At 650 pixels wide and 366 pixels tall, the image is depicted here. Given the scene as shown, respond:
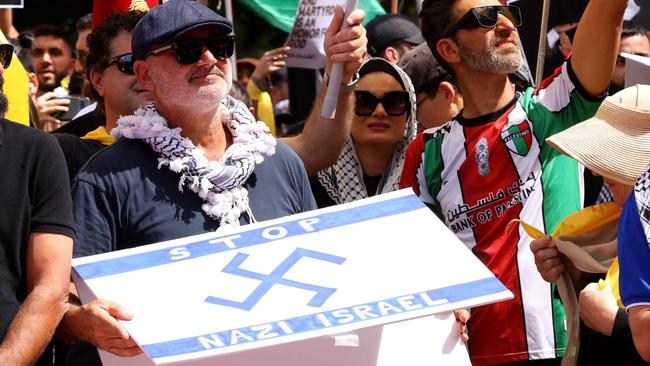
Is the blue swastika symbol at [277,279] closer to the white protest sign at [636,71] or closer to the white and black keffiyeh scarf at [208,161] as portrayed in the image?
the white and black keffiyeh scarf at [208,161]

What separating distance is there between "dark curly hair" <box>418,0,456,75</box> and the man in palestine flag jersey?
126 millimetres

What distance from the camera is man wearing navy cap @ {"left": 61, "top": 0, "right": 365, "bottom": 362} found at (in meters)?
3.75

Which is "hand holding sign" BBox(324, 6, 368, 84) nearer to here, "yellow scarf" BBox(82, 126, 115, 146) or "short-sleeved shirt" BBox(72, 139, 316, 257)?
"short-sleeved shirt" BBox(72, 139, 316, 257)

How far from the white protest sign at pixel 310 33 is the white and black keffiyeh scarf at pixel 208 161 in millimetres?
3730

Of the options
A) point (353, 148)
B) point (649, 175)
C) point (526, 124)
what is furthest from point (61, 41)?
point (649, 175)

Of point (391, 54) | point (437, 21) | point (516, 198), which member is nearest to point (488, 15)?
point (437, 21)

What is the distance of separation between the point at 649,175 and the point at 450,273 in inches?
26.8

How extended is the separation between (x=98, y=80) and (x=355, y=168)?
1155 millimetres

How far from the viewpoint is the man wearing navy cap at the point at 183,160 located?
3.75 m

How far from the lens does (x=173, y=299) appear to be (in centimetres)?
332

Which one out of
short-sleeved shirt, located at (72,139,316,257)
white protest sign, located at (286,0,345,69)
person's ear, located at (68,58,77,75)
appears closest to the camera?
short-sleeved shirt, located at (72,139,316,257)

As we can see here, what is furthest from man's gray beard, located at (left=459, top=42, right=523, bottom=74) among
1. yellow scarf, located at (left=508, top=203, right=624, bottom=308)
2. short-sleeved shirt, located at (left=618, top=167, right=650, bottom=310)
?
short-sleeved shirt, located at (left=618, top=167, right=650, bottom=310)

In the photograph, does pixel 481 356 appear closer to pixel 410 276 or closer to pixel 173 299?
pixel 410 276

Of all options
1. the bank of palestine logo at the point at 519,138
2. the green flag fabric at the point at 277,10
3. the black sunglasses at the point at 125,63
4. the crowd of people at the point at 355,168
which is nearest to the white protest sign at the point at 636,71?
the crowd of people at the point at 355,168
